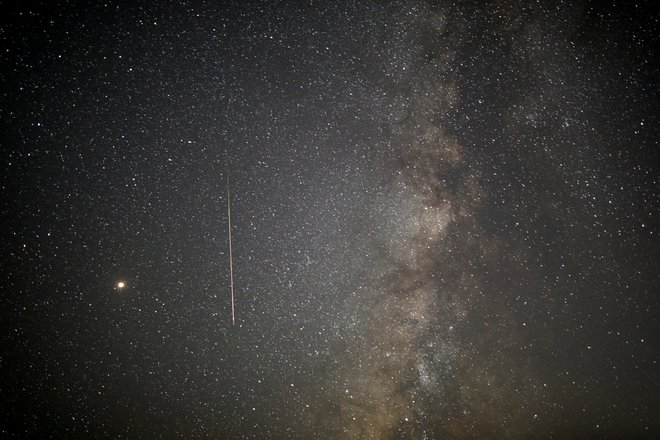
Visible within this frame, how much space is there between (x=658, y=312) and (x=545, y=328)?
3.47ft

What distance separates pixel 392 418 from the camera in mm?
1998

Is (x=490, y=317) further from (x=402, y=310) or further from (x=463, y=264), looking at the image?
(x=402, y=310)

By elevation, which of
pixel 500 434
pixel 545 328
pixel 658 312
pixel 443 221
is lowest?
pixel 500 434

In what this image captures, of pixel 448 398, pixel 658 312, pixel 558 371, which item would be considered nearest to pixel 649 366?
pixel 658 312

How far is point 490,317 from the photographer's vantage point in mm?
2018

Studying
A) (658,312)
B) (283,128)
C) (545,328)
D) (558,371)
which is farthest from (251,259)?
(658,312)

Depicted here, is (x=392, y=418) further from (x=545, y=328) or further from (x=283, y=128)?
(x=283, y=128)

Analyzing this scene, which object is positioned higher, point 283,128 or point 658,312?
point 283,128

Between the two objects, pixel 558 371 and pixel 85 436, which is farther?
pixel 558 371

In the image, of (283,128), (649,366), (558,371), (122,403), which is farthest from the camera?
(649,366)

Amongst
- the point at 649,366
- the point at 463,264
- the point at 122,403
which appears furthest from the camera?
the point at 649,366

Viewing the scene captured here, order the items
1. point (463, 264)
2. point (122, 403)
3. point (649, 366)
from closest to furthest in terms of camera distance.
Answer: point (122, 403)
point (463, 264)
point (649, 366)

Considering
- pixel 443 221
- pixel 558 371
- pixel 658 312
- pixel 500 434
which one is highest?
pixel 443 221

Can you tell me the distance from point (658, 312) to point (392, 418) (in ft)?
7.69
